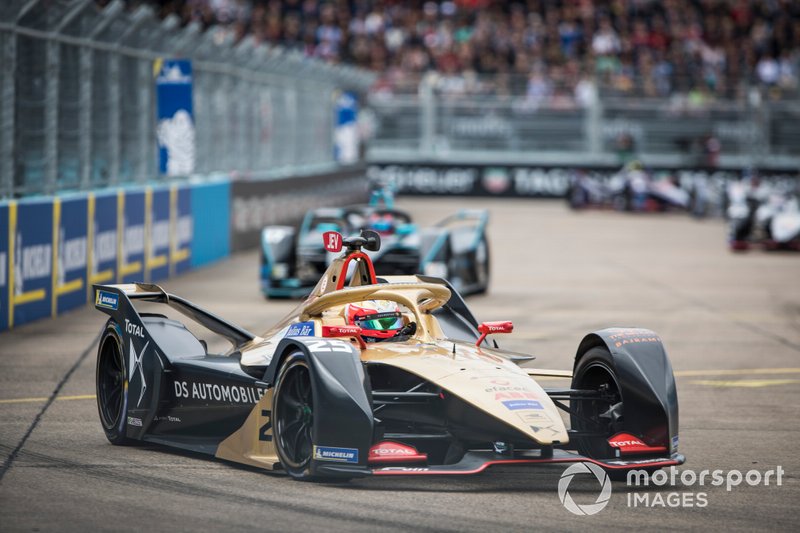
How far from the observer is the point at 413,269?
55.1 ft

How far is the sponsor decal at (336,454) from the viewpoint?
265 inches

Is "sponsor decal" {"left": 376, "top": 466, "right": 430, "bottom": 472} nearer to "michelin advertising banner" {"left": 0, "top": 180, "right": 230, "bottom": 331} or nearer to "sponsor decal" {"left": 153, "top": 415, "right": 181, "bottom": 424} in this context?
"sponsor decal" {"left": 153, "top": 415, "right": 181, "bottom": 424}

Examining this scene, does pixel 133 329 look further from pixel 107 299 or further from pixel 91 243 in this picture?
pixel 91 243

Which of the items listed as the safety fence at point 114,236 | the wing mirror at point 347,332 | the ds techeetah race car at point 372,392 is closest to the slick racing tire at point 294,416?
the ds techeetah race car at point 372,392

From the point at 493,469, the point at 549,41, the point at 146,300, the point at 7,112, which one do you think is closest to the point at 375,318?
the point at 493,469

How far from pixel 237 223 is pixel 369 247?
15.3m

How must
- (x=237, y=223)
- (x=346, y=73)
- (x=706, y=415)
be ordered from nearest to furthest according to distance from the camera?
(x=706, y=415)
(x=237, y=223)
(x=346, y=73)

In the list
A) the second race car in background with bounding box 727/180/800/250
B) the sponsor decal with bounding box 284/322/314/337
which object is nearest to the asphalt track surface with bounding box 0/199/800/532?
the sponsor decal with bounding box 284/322/314/337

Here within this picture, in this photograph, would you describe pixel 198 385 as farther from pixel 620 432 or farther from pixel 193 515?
pixel 620 432

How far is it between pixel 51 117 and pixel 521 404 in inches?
383

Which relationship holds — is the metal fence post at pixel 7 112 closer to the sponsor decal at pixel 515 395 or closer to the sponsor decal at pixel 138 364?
the sponsor decal at pixel 138 364

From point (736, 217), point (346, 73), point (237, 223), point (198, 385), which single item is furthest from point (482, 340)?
point (346, 73)

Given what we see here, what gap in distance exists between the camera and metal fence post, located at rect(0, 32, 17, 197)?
542 inches
